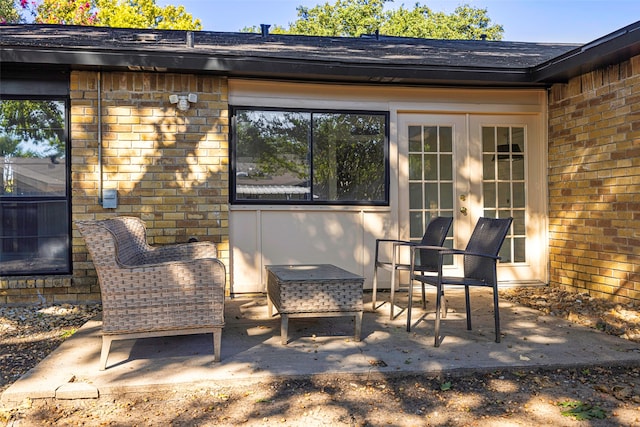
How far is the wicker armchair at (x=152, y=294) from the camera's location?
112 inches

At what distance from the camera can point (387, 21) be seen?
2481cm

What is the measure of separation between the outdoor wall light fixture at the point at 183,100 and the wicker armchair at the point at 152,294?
230 cm

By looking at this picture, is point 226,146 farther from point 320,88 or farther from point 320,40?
point 320,40

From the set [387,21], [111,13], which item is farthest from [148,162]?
[387,21]

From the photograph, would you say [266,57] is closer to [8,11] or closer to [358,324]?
[358,324]

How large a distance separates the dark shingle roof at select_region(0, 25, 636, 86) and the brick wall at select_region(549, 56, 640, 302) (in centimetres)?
57

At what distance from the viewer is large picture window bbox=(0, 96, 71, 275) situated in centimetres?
484

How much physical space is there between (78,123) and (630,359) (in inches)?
198

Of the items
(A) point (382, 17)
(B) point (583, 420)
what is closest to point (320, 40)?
(B) point (583, 420)

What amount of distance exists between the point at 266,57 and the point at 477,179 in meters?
2.82

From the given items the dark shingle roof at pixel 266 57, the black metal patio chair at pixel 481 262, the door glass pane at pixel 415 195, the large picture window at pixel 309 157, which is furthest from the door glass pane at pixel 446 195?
the black metal patio chair at pixel 481 262

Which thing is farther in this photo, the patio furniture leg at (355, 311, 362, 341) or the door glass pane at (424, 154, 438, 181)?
the door glass pane at (424, 154, 438, 181)

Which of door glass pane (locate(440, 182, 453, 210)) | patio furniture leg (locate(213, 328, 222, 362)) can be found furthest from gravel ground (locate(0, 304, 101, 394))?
door glass pane (locate(440, 182, 453, 210))

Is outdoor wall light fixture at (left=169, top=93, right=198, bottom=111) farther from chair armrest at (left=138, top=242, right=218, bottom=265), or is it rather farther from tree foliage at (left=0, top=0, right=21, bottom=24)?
tree foliage at (left=0, top=0, right=21, bottom=24)
